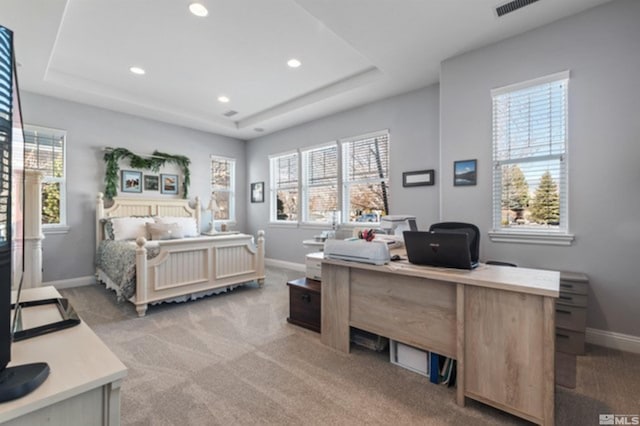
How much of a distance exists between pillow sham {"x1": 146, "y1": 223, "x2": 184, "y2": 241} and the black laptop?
3829 mm

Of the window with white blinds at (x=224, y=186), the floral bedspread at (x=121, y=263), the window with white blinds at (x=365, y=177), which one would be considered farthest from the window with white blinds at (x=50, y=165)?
the window with white blinds at (x=365, y=177)

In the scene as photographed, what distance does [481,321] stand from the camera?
171cm

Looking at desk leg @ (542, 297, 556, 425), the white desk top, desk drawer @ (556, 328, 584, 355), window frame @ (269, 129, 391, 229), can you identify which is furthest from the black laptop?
window frame @ (269, 129, 391, 229)

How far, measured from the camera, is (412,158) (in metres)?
4.16

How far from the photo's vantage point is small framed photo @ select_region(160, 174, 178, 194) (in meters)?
5.50

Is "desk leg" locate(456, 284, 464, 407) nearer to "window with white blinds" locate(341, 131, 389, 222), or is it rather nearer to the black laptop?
the black laptop

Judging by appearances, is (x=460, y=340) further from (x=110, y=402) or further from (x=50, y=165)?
(x=50, y=165)

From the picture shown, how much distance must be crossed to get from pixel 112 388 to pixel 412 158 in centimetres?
403

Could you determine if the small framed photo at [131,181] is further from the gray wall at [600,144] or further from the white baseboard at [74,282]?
the gray wall at [600,144]

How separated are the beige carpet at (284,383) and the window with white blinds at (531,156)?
126cm

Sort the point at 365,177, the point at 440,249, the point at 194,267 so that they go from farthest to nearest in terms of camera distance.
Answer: the point at 365,177 < the point at 194,267 < the point at 440,249

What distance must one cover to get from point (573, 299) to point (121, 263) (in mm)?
4734

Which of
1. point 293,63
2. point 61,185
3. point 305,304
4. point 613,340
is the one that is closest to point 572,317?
point 613,340

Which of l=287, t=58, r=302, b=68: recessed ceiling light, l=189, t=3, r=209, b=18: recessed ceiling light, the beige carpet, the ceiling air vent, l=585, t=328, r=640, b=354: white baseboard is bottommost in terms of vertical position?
the beige carpet
